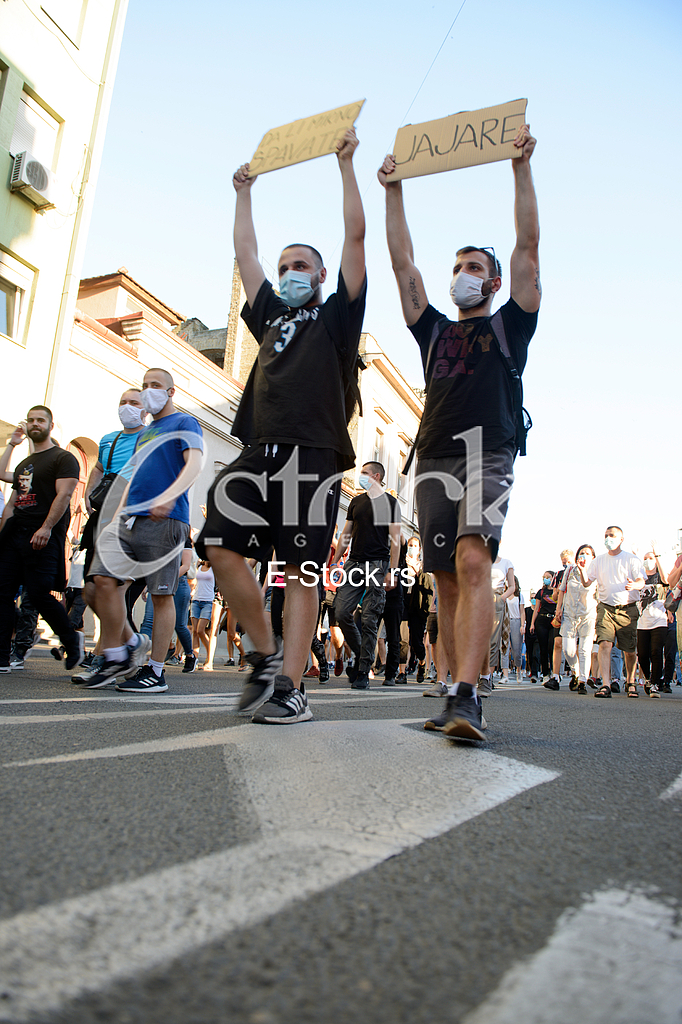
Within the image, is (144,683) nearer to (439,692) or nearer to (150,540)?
(150,540)

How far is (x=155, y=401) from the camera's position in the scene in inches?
206

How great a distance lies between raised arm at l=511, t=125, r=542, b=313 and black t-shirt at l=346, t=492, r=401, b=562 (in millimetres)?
4678

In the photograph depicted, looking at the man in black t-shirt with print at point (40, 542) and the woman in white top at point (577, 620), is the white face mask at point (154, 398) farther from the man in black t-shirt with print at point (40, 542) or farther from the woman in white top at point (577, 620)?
the woman in white top at point (577, 620)

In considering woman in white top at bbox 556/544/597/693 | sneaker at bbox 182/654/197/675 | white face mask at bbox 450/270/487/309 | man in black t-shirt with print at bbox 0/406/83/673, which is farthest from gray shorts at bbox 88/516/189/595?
woman in white top at bbox 556/544/597/693

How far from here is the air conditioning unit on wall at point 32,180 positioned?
14.9 meters

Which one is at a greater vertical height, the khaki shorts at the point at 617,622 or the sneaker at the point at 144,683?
the khaki shorts at the point at 617,622

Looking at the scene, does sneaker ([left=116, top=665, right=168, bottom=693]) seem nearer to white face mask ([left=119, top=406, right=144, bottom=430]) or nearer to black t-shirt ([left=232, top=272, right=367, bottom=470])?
white face mask ([left=119, top=406, right=144, bottom=430])

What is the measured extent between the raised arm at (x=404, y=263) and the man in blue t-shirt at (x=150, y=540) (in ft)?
5.79

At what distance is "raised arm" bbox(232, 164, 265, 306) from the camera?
12.1 ft

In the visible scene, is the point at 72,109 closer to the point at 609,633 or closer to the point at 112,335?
the point at 112,335

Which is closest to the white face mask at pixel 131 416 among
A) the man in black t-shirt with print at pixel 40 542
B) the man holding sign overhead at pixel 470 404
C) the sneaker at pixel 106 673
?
the man in black t-shirt with print at pixel 40 542

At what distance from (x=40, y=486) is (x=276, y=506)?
3375 millimetres

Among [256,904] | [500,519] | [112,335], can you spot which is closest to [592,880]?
[256,904]

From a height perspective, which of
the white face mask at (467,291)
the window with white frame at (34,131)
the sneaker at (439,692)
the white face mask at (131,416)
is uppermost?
the window with white frame at (34,131)
